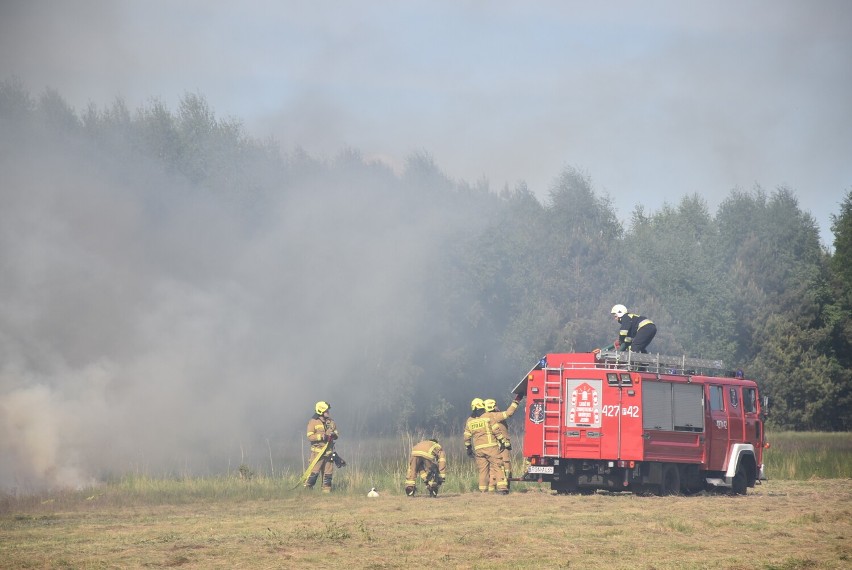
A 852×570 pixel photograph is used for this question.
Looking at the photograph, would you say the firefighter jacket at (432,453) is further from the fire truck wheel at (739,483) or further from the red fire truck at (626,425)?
the fire truck wheel at (739,483)

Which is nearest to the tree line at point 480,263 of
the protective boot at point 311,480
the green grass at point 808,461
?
the green grass at point 808,461

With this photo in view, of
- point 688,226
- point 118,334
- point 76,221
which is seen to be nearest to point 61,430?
point 118,334

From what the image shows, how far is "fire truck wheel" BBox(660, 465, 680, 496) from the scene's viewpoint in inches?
977

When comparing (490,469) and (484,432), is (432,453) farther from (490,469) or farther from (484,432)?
(490,469)

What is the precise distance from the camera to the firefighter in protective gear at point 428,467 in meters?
24.8

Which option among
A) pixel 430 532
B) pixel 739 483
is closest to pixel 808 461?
pixel 739 483

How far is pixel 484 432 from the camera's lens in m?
25.8

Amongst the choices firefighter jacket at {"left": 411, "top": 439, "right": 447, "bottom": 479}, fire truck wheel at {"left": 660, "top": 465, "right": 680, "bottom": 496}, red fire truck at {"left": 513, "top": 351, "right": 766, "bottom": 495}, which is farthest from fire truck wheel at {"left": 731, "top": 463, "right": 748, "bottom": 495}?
firefighter jacket at {"left": 411, "top": 439, "right": 447, "bottom": 479}

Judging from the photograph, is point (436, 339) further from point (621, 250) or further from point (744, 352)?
point (744, 352)

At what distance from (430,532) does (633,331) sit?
1058 centimetres

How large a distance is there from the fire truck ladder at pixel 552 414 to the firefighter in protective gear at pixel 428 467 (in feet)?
7.59

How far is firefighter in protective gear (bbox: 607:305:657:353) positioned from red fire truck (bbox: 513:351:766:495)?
3.48 feet

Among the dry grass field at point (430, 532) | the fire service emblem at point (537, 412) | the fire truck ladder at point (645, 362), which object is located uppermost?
the fire truck ladder at point (645, 362)

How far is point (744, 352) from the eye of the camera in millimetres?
65188
